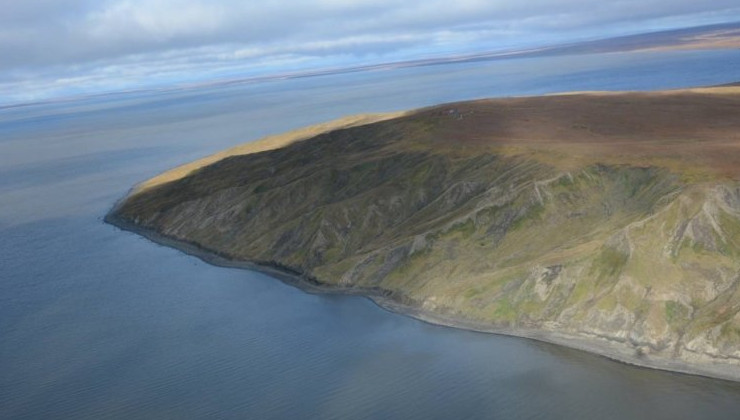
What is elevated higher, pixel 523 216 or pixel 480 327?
pixel 523 216

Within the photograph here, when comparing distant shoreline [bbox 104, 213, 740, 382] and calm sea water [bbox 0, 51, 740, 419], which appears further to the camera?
distant shoreline [bbox 104, 213, 740, 382]

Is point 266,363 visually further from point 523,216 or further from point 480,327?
point 523,216

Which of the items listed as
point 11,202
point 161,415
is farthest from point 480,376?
point 11,202

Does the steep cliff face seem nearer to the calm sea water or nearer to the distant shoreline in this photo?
the distant shoreline

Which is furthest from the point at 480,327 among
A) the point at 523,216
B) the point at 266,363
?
the point at 266,363

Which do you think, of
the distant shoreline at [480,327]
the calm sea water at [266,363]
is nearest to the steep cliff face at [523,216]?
the distant shoreline at [480,327]

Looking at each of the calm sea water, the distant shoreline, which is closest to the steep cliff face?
the distant shoreline
